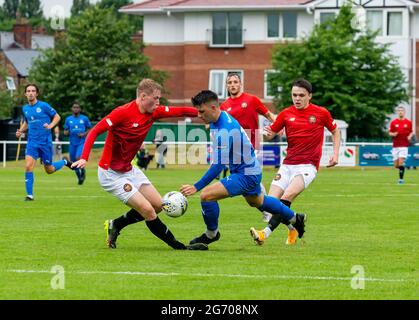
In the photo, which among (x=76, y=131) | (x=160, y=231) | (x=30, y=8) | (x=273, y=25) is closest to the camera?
(x=160, y=231)

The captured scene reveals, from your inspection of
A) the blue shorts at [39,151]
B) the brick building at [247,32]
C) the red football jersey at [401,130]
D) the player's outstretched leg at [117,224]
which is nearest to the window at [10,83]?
the brick building at [247,32]

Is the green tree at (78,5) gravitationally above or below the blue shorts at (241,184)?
above

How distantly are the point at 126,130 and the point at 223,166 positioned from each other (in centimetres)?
137

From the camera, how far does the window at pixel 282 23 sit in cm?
7500

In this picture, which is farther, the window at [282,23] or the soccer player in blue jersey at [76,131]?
the window at [282,23]

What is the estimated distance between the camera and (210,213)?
14.5m

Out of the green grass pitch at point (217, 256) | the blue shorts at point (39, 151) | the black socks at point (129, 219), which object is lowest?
the green grass pitch at point (217, 256)

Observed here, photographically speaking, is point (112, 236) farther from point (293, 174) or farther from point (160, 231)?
point (293, 174)

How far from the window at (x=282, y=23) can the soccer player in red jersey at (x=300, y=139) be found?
58706mm

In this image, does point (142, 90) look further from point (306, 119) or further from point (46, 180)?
point (46, 180)

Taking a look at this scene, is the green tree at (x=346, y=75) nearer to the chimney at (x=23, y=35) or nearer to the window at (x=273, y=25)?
the window at (x=273, y=25)

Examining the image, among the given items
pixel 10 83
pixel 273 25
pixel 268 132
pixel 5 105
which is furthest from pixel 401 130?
pixel 10 83

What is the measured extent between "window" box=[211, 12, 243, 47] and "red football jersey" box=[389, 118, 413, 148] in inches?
1591
